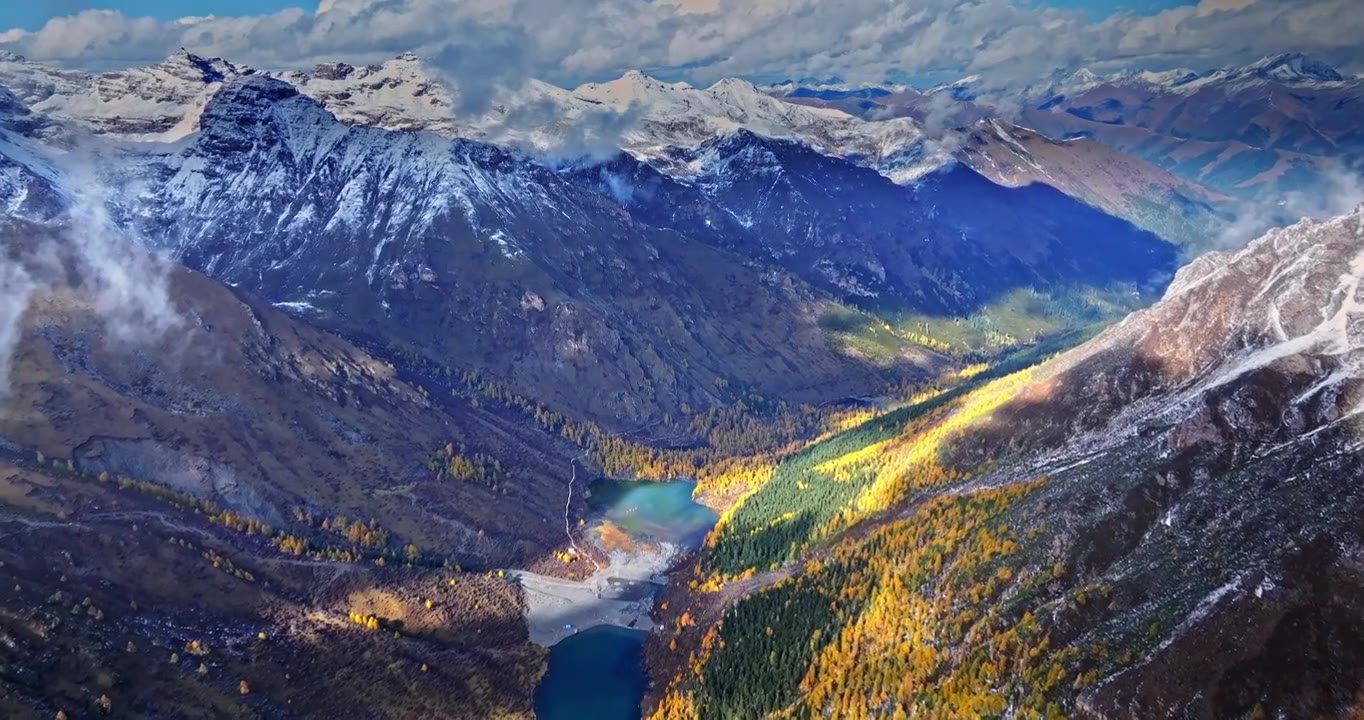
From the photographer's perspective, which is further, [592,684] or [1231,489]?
[592,684]

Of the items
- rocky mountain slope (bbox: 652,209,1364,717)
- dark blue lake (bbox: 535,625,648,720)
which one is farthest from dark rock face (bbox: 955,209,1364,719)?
dark blue lake (bbox: 535,625,648,720)

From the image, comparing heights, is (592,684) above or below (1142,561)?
below

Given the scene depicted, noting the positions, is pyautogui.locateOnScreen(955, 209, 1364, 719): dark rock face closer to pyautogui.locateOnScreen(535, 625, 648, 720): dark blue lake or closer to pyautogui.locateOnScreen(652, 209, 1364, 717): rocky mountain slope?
pyautogui.locateOnScreen(652, 209, 1364, 717): rocky mountain slope

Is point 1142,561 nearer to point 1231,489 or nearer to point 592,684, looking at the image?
point 1231,489

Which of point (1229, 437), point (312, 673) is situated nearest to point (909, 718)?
point (1229, 437)

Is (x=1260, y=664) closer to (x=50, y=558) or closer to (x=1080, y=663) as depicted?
(x=1080, y=663)

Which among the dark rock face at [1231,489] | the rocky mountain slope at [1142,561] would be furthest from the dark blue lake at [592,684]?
the dark rock face at [1231,489]

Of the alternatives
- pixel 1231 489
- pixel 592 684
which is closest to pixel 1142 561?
pixel 1231 489

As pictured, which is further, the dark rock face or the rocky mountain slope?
the rocky mountain slope

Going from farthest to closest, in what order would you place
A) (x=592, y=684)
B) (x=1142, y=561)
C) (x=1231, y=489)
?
(x=592, y=684) < (x=1231, y=489) < (x=1142, y=561)
